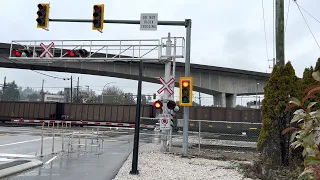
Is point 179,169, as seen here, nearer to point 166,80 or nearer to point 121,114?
point 166,80

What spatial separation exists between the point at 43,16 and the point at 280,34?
995cm

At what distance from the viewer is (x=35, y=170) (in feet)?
28.8

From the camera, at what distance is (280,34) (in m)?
9.34

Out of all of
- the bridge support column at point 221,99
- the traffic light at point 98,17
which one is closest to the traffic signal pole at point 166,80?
the traffic light at point 98,17

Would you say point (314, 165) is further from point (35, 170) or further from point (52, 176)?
point (35, 170)

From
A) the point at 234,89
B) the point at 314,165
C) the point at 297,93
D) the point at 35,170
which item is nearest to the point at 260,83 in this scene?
the point at 234,89

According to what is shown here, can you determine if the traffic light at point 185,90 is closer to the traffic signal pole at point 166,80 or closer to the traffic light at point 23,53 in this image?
the traffic signal pole at point 166,80

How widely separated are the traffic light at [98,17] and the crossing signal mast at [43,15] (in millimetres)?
2349

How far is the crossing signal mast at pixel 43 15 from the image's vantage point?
1278cm

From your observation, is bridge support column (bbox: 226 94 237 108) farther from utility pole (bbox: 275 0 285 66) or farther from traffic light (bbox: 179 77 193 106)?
utility pole (bbox: 275 0 285 66)

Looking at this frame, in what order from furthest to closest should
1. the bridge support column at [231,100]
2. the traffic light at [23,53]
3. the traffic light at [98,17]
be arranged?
the bridge support column at [231,100]
the traffic light at [23,53]
the traffic light at [98,17]

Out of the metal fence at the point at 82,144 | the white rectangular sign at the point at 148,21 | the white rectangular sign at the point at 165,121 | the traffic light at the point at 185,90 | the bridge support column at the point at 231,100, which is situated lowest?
the metal fence at the point at 82,144

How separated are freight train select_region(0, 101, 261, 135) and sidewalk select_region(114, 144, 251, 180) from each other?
1559 cm

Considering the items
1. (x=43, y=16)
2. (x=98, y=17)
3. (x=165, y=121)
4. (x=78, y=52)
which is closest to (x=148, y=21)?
(x=98, y=17)
